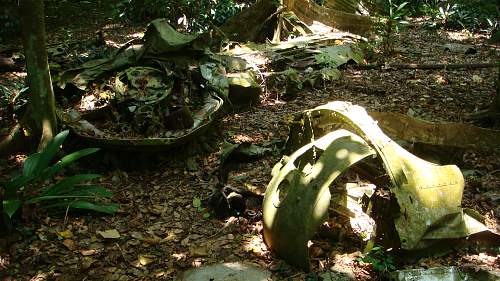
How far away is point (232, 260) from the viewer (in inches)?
143

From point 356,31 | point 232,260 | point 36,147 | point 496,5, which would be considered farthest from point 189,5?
point 232,260

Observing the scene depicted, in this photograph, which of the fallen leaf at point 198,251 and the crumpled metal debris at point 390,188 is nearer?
the crumpled metal debris at point 390,188

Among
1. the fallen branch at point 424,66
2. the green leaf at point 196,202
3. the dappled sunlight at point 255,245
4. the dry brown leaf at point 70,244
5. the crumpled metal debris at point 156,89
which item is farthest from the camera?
the fallen branch at point 424,66

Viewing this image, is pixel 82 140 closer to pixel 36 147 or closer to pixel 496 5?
pixel 36 147

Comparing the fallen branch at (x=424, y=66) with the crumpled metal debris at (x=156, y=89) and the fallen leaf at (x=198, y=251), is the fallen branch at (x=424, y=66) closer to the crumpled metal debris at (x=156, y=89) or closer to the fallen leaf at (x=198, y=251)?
the crumpled metal debris at (x=156, y=89)

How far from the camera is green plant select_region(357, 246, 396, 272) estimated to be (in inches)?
126

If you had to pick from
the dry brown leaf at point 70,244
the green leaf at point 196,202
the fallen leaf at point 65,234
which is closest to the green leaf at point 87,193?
the fallen leaf at point 65,234

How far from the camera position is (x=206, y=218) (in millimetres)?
4270

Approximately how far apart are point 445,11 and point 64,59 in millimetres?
9741

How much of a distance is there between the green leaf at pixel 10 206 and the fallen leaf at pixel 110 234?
722 millimetres

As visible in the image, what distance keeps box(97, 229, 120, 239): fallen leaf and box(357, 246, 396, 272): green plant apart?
2.13 metres

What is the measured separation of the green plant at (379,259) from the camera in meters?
3.19

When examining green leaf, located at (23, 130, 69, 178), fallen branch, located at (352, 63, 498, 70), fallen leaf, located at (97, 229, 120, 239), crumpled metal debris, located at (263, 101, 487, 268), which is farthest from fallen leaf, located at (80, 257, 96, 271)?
fallen branch, located at (352, 63, 498, 70)

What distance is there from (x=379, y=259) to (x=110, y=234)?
7.66 ft
